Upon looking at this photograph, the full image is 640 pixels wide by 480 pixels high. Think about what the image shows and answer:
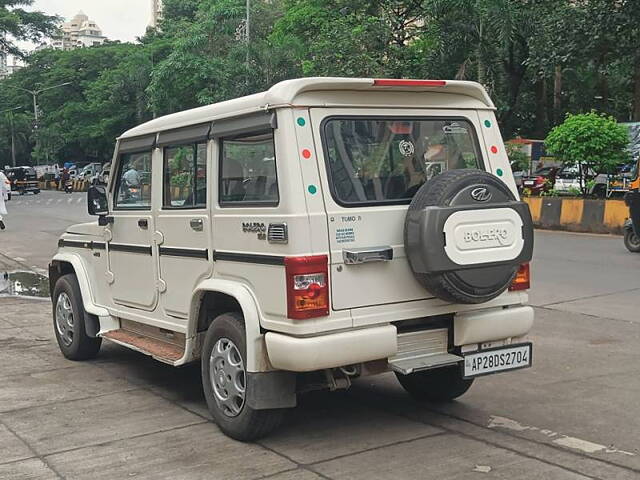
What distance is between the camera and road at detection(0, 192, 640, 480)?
176 inches

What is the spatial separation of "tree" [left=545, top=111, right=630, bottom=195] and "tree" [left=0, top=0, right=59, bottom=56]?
120 feet

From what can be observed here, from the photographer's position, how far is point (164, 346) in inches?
234

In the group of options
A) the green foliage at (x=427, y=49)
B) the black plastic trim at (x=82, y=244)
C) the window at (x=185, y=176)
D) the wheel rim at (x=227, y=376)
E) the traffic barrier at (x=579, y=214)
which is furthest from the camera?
the green foliage at (x=427, y=49)

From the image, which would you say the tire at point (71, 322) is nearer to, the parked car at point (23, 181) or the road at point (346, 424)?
the road at point (346, 424)

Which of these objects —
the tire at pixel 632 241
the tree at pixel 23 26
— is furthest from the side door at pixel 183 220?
the tree at pixel 23 26

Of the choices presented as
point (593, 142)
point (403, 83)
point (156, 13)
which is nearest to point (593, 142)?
point (593, 142)

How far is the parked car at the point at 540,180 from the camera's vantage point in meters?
23.6

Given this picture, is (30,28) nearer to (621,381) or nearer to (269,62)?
(269,62)

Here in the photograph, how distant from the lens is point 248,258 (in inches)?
190

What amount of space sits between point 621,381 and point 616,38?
20317 millimetres

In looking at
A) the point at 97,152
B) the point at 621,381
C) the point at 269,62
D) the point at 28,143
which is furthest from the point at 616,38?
the point at 28,143

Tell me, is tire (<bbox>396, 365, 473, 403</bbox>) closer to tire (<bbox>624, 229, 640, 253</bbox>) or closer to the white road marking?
the white road marking

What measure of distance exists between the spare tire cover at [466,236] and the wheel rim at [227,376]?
123 cm

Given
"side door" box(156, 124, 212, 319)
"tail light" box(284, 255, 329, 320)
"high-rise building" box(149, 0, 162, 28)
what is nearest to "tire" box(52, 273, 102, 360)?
"side door" box(156, 124, 212, 319)
